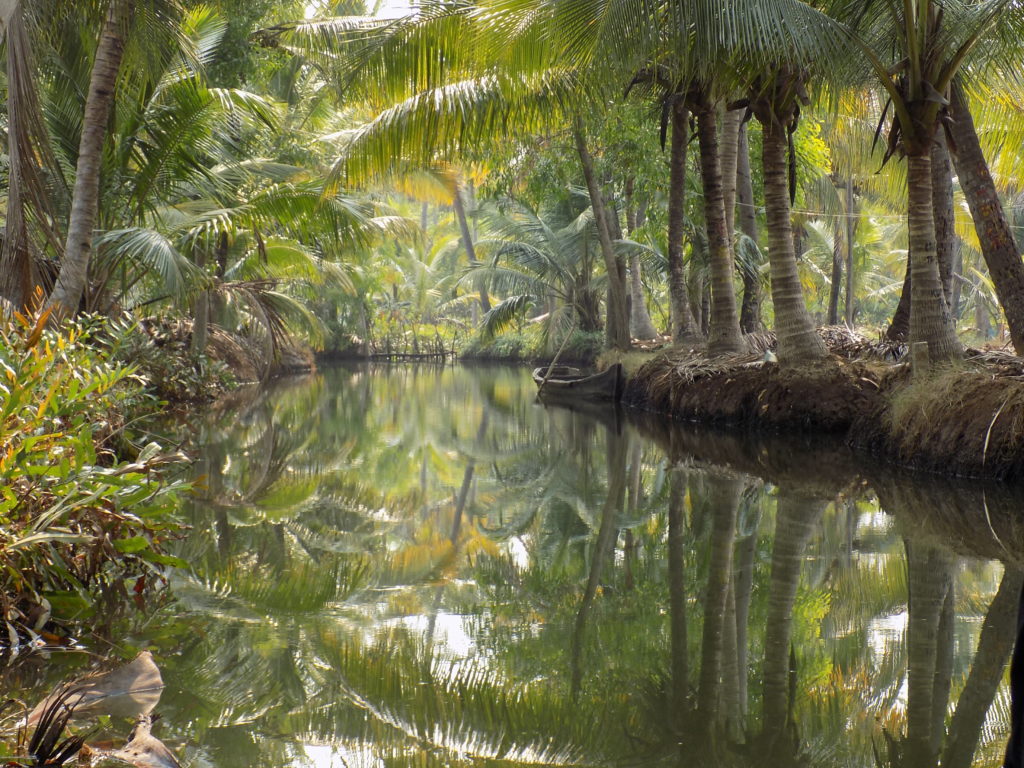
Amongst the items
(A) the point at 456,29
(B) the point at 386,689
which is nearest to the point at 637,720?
(B) the point at 386,689

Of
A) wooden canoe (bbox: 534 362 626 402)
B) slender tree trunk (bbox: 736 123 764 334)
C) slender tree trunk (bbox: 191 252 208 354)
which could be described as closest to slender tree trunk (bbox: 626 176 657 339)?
wooden canoe (bbox: 534 362 626 402)

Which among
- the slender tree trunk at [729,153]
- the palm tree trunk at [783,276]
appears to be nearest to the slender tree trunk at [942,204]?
the palm tree trunk at [783,276]

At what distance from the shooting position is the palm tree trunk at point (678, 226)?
15.0 m

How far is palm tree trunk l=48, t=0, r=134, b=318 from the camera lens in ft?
26.4

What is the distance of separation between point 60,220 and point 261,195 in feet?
9.49

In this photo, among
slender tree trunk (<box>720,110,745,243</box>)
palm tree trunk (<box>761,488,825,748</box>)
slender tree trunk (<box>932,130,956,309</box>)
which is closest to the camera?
palm tree trunk (<box>761,488,825,748</box>)

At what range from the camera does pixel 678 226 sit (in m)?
15.4

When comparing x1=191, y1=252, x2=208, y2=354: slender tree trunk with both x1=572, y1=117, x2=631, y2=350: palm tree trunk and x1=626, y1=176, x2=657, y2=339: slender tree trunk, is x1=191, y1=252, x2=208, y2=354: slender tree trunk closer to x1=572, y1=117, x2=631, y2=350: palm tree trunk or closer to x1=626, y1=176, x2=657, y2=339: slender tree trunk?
x1=572, y1=117, x2=631, y2=350: palm tree trunk

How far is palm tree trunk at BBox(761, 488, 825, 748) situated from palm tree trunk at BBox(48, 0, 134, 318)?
18.5ft

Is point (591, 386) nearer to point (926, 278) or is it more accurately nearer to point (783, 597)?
point (926, 278)

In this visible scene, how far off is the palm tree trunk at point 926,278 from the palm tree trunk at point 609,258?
7174 mm

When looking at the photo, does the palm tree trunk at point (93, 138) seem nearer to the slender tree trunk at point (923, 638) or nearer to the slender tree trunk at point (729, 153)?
the slender tree trunk at point (923, 638)

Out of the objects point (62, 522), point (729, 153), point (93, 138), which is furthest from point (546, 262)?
point (62, 522)

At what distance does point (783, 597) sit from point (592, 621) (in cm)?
93
